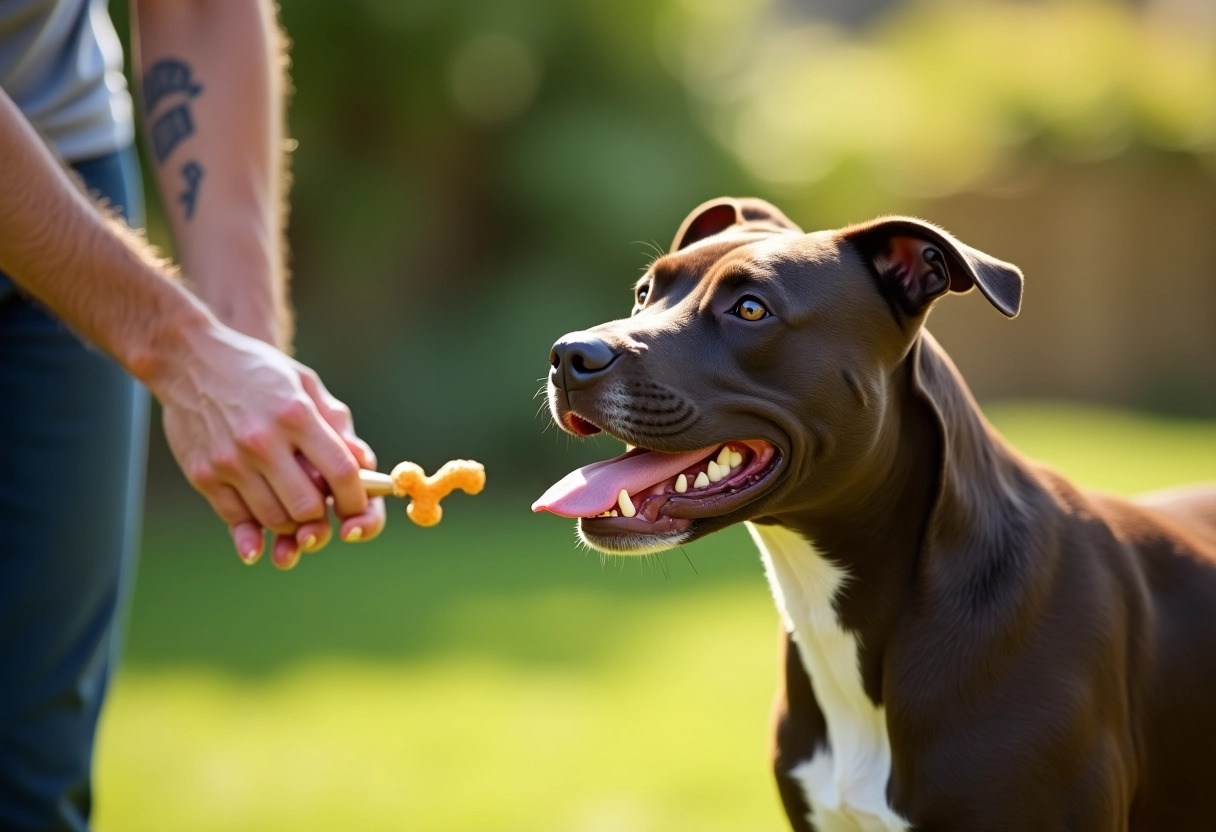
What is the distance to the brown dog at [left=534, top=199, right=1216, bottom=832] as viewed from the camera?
3104 millimetres

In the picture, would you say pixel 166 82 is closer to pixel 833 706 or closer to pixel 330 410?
pixel 330 410

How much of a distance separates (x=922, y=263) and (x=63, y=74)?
Result: 211 centimetres

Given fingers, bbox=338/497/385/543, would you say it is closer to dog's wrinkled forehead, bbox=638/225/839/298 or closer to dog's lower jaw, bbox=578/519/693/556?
dog's lower jaw, bbox=578/519/693/556

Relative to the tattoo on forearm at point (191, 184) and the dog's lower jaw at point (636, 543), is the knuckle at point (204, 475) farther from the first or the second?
the tattoo on forearm at point (191, 184)

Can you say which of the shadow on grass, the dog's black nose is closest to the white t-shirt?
the dog's black nose

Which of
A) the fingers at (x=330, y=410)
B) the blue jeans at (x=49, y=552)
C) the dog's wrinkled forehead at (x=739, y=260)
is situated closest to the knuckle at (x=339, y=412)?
the fingers at (x=330, y=410)

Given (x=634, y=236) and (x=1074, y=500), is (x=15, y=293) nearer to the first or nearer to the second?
(x=1074, y=500)

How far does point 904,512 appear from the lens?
3.32 metres

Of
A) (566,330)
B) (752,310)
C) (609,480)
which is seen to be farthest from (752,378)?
(566,330)

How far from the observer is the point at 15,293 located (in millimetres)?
3441

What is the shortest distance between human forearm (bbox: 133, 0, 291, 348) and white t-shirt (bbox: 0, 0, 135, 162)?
0.15 meters

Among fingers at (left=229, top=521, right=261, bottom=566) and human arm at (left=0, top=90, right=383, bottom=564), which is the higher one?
human arm at (left=0, top=90, right=383, bottom=564)

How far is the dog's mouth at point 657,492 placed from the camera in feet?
10.2

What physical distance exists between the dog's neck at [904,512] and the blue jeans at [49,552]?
1691 mm
